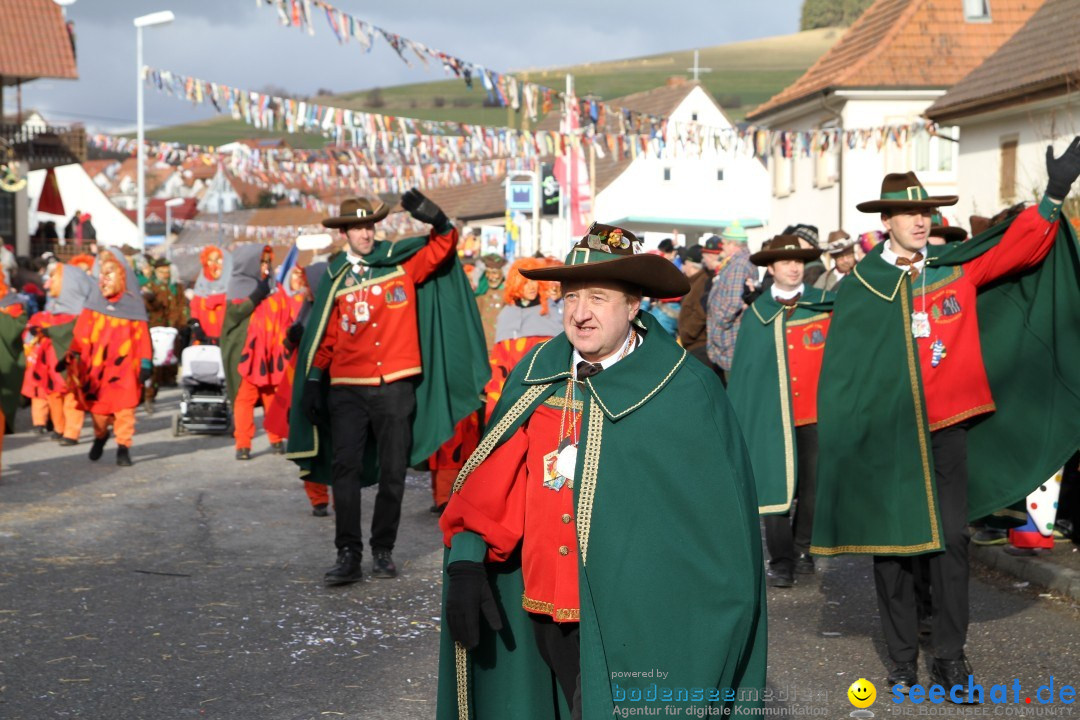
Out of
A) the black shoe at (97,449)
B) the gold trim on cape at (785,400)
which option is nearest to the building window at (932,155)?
the black shoe at (97,449)

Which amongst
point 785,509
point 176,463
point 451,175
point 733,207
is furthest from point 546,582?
point 733,207

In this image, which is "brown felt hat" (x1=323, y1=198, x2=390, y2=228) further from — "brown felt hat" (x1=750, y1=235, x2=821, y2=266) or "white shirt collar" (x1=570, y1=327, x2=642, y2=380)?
"white shirt collar" (x1=570, y1=327, x2=642, y2=380)

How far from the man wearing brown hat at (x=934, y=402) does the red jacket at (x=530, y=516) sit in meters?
2.56

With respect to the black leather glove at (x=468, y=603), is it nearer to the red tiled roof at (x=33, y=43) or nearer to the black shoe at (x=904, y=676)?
the black shoe at (x=904, y=676)

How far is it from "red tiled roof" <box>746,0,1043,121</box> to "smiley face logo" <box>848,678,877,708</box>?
104 feet

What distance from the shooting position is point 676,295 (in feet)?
13.6

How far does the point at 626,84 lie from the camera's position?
11894 centimetres

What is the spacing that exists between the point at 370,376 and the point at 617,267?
4.82m

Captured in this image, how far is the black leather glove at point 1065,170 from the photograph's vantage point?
5988 millimetres

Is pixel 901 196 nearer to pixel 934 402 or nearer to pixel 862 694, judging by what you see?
pixel 934 402

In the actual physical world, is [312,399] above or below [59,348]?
above

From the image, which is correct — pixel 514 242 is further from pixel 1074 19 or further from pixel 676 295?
pixel 676 295

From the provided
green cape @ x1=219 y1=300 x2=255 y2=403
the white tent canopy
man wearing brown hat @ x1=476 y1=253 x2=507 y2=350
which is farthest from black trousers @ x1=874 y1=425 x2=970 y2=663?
the white tent canopy

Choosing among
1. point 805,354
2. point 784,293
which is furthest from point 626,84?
point 805,354
